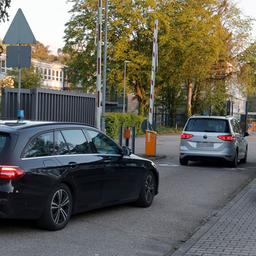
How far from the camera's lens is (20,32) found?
35.6ft

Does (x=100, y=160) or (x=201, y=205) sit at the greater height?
(x=100, y=160)

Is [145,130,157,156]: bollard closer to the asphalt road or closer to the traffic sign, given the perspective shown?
the asphalt road

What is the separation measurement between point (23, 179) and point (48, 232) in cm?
86

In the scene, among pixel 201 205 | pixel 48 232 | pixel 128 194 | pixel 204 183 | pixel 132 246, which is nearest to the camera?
pixel 132 246

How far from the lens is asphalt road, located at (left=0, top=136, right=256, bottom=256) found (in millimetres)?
6602

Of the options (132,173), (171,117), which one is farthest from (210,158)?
(171,117)

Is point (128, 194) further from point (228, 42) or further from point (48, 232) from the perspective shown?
point (228, 42)

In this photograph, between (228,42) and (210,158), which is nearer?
(210,158)

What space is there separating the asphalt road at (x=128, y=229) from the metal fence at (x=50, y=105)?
581 centimetres

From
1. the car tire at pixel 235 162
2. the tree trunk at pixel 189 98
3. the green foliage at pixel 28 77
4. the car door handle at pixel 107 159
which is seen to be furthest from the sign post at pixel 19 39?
the green foliage at pixel 28 77

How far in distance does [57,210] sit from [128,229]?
1.03 meters

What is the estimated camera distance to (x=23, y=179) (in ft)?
23.1

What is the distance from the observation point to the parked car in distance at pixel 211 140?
17469mm

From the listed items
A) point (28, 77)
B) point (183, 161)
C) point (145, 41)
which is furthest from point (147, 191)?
point (28, 77)
